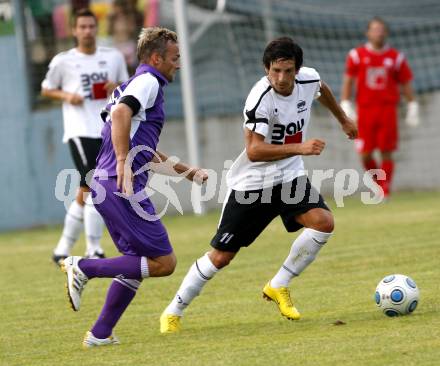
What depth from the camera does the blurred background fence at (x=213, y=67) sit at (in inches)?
625

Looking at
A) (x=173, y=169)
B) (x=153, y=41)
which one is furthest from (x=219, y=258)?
(x=153, y=41)

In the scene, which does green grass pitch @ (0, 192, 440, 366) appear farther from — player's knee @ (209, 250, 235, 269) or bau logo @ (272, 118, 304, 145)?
bau logo @ (272, 118, 304, 145)

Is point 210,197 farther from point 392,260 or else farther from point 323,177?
point 392,260

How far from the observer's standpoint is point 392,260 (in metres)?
9.26

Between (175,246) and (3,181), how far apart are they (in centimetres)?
500

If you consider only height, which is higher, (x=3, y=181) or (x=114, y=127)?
(x=114, y=127)

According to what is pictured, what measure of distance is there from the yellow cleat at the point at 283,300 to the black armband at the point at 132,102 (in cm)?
154

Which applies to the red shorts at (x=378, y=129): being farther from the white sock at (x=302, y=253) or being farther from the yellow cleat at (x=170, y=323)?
the yellow cleat at (x=170, y=323)

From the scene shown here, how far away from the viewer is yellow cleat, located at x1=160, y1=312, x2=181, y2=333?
6793 mm

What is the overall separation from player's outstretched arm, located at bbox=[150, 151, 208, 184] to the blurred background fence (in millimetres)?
8931

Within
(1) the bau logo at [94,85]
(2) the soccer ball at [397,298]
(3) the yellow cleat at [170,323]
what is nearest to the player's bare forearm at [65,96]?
(1) the bau logo at [94,85]

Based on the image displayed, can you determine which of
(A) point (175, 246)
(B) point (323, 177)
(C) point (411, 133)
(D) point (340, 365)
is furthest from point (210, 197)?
(D) point (340, 365)

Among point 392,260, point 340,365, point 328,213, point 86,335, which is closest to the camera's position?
point 340,365

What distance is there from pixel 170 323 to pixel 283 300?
0.72 meters
